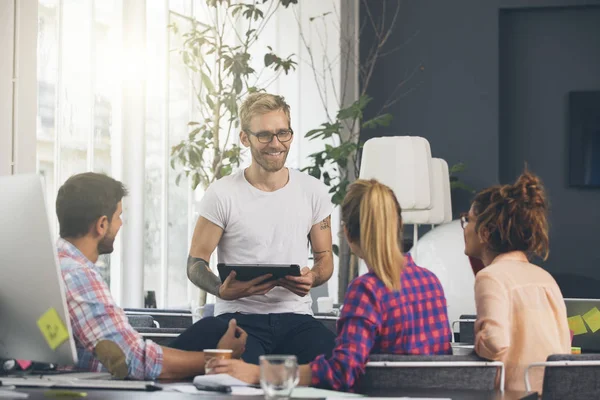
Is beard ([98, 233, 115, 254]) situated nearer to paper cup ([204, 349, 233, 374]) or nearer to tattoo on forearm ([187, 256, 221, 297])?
paper cup ([204, 349, 233, 374])

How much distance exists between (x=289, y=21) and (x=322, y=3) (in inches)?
14.8

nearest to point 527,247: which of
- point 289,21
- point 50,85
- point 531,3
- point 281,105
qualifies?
point 281,105

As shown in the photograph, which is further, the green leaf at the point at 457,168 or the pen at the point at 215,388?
the green leaf at the point at 457,168

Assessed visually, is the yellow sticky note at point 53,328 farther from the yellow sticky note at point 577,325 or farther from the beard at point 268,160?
the yellow sticky note at point 577,325

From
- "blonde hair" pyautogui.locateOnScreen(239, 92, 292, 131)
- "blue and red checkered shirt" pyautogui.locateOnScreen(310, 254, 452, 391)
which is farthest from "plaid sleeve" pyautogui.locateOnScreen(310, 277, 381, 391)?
"blonde hair" pyautogui.locateOnScreen(239, 92, 292, 131)

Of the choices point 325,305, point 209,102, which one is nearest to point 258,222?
point 325,305

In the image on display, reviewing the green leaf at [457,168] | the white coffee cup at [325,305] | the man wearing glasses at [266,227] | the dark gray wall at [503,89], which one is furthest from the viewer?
the dark gray wall at [503,89]

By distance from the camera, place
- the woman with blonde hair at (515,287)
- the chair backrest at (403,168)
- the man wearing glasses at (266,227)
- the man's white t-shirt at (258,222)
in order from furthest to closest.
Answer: the chair backrest at (403,168), the man's white t-shirt at (258,222), the man wearing glasses at (266,227), the woman with blonde hair at (515,287)

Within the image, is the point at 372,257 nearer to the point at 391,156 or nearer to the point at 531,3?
the point at 391,156

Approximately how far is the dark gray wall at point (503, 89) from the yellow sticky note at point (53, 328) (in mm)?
7256

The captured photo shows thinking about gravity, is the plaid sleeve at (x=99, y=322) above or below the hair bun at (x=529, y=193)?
below

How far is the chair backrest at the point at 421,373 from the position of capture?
230 cm

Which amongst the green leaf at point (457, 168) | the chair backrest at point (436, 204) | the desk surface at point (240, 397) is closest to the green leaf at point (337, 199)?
the chair backrest at point (436, 204)

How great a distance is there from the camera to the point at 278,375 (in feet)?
6.02
